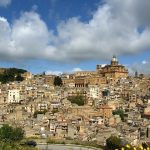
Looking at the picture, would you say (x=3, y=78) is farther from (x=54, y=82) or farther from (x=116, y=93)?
(x=116, y=93)

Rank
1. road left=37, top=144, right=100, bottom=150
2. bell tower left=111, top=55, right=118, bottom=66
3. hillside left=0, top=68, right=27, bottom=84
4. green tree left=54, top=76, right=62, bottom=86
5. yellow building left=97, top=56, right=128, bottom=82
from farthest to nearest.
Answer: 1. bell tower left=111, top=55, right=118, bottom=66
2. yellow building left=97, top=56, right=128, bottom=82
3. hillside left=0, top=68, right=27, bottom=84
4. green tree left=54, top=76, right=62, bottom=86
5. road left=37, top=144, right=100, bottom=150

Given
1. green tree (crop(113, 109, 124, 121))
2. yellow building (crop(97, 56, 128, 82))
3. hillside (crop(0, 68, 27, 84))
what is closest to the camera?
green tree (crop(113, 109, 124, 121))

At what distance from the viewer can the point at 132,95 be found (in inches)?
3145

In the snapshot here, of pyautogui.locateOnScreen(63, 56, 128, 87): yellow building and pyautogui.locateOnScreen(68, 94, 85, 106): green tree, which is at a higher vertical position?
pyautogui.locateOnScreen(63, 56, 128, 87): yellow building

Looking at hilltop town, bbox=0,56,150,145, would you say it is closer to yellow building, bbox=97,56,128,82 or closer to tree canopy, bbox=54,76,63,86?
yellow building, bbox=97,56,128,82

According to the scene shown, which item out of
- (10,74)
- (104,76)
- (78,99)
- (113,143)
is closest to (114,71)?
(104,76)

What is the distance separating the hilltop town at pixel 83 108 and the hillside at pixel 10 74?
6.90ft

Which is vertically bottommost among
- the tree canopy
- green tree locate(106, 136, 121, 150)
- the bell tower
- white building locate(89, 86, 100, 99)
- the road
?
the road

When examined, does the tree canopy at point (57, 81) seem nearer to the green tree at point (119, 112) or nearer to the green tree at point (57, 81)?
the green tree at point (57, 81)

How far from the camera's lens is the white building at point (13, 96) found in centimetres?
7874

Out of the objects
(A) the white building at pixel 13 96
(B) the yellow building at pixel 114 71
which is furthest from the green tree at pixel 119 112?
(B) the yellow building at pixel 114 71

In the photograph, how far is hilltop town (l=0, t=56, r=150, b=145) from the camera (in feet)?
148

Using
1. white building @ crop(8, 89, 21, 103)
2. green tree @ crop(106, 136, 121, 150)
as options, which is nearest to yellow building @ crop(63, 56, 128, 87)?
white building @ crop(8, 89, 21, 103)

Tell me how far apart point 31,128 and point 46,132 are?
168 cm
